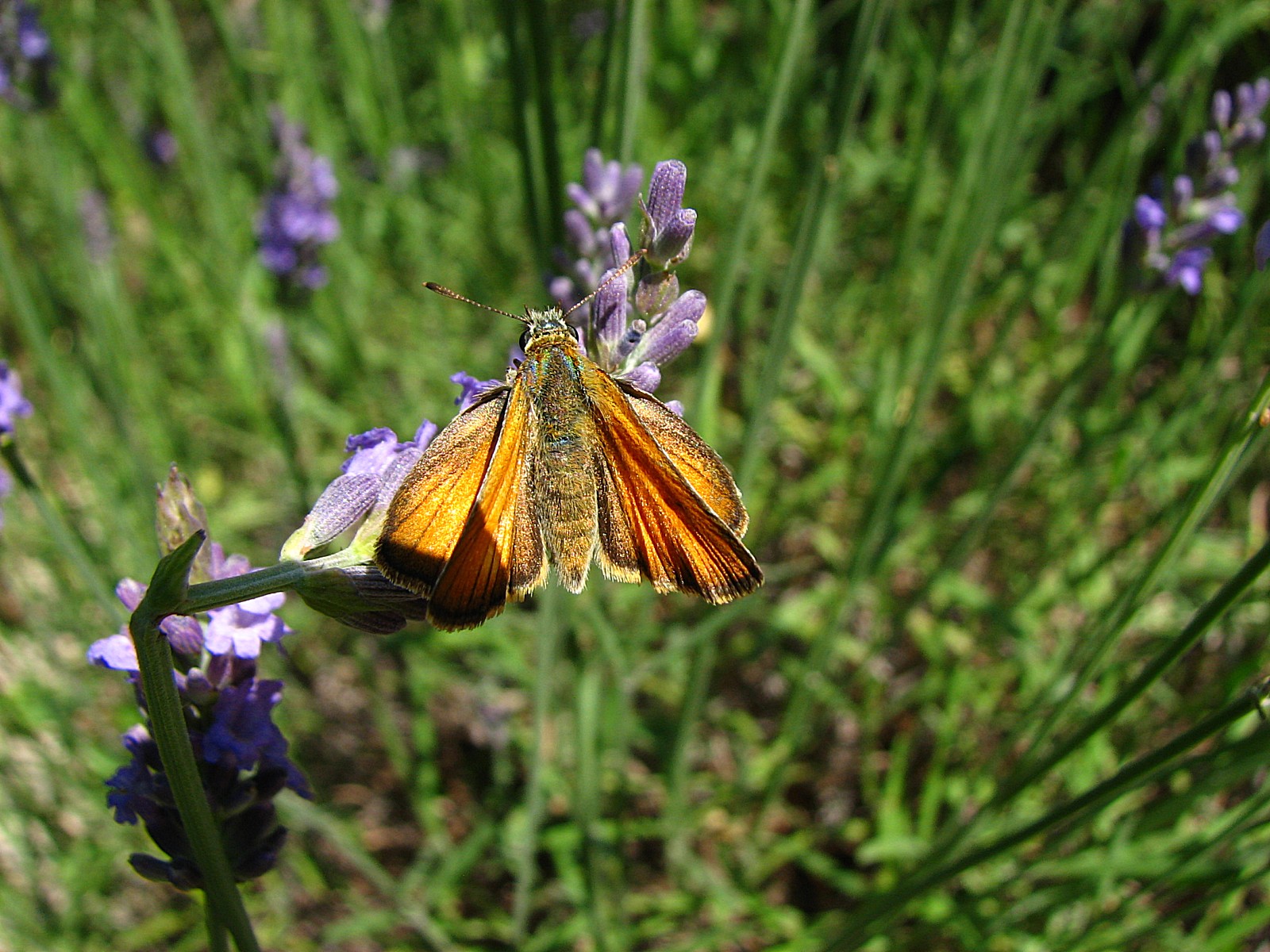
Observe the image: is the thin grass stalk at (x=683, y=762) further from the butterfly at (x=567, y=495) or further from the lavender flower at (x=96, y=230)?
the lavender flower at (x=96, y=230)

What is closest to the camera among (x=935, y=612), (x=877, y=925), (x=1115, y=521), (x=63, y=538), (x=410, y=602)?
(x=410, y=602)

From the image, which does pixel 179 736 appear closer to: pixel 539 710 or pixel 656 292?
pixel 656 292

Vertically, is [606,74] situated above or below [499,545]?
above

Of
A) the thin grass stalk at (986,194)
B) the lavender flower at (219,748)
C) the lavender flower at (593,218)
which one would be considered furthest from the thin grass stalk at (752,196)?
the lavender flower at (219,748)

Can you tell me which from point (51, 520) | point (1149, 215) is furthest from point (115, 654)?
point (1149, 215)

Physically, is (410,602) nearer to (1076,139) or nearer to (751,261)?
(751,261)

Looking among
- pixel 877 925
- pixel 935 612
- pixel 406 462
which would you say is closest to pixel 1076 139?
pixel 935 612
